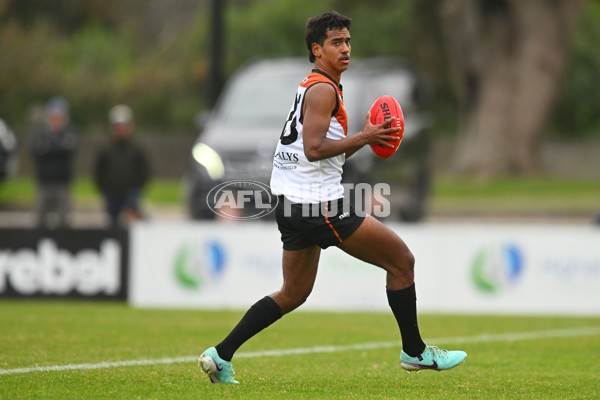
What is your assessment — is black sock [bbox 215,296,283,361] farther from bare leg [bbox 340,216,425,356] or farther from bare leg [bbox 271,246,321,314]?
bare leg [bbox 340,216,425,356]

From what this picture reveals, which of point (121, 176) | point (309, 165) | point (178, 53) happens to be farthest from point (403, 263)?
point (178, 53)

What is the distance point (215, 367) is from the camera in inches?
256

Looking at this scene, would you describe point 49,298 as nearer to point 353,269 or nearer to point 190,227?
point 190,227

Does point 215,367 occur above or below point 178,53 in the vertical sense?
below

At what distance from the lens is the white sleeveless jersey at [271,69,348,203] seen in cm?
642

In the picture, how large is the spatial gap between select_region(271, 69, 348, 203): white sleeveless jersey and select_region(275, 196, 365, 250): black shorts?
45mm

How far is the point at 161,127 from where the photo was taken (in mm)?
47156

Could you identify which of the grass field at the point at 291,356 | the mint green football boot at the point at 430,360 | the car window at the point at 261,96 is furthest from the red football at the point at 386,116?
the car window at the point at 261,96

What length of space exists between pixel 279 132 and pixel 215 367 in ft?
28.9

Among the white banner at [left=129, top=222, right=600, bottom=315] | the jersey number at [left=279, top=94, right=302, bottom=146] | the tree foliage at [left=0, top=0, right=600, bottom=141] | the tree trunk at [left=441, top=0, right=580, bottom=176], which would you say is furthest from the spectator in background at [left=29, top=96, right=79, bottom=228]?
the tree foliage at [left=0, top=0, right=600, bottom=141]

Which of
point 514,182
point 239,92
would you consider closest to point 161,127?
point 514,182

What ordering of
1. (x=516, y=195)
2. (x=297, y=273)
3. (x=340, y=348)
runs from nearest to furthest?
(x=297, y=273) < (x=340, y=348) < (x=516, y=195)

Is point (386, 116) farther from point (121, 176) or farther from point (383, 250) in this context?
point (121, 176)

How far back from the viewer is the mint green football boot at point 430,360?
6.69 m
